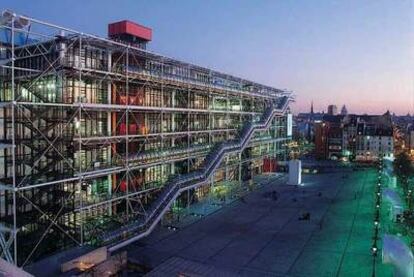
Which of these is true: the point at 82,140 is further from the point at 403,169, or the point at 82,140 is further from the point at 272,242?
the point at 403,169

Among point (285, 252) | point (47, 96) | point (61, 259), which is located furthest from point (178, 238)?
point (47, 96)

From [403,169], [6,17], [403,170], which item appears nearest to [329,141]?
[403,169]

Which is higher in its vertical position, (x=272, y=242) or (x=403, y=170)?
(x=403, y=170)

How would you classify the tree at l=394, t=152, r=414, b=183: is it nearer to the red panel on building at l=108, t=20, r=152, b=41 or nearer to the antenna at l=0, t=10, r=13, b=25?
the red panel on building at l=108, t=20, r=152, b=41

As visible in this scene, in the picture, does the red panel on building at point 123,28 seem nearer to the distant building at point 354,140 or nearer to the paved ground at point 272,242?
the paved ground at point 272,242

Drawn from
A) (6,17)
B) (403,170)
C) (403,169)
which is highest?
(6,17)

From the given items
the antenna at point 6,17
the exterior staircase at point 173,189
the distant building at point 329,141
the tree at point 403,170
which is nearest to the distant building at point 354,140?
the distant building at point 329,141

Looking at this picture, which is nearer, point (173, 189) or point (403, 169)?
point (173, 189)

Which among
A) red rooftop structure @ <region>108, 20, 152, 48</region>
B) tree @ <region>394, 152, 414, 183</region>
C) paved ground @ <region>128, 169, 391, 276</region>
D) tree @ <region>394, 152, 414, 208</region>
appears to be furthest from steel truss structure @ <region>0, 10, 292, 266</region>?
tree @ <region>394, 152, 414, 183</region>
